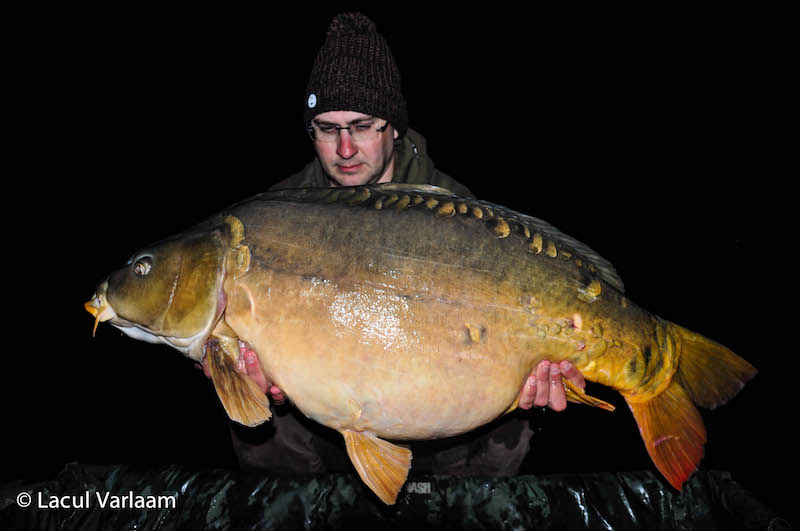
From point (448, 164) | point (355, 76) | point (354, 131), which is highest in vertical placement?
point (355, 76)

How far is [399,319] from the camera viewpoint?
1054 millimetres

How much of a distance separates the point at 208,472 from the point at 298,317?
82cm

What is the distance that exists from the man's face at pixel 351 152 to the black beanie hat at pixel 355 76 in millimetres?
33

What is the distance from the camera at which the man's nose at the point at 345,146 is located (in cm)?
165

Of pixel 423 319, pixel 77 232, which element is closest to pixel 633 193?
pixel 423 319

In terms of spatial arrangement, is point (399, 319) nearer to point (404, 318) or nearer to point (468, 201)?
point (404, 318)

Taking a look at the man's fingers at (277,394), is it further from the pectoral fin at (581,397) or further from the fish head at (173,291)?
the pectoral fin at (581,397)

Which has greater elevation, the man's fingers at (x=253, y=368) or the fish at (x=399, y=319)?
the fish at (x=399, y=319)

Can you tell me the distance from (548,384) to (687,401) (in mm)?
362

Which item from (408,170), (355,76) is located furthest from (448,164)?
(355,76)

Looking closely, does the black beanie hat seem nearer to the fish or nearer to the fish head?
the fish

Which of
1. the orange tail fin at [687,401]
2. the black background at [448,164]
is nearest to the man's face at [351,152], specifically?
the orange tail fin at [687,401]

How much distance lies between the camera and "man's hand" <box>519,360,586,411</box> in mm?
1139

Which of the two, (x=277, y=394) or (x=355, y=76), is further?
(x=355, y=76)
